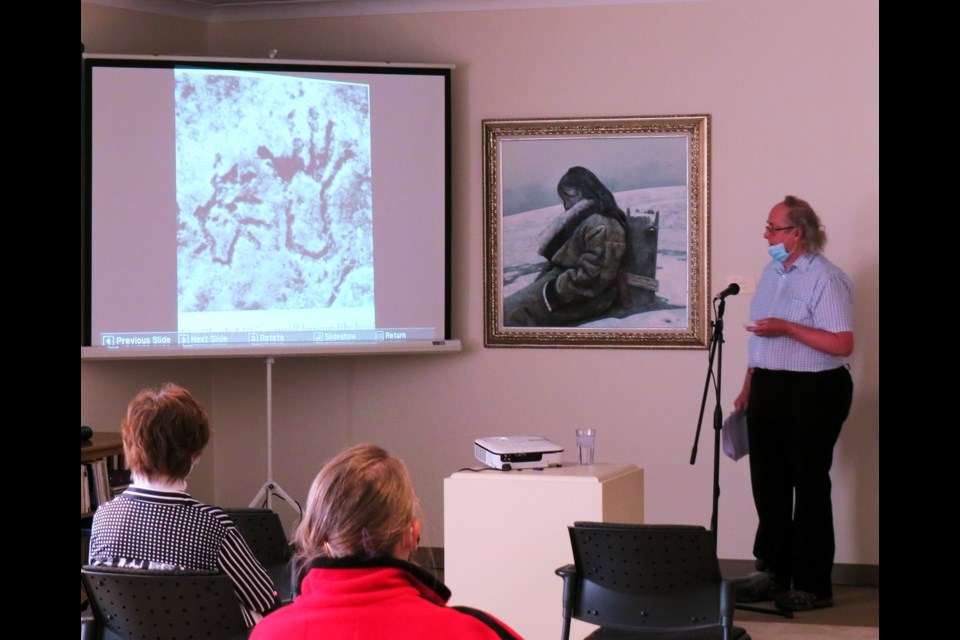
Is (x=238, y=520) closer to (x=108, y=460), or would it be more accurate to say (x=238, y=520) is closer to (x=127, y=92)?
(x=108, y=460)

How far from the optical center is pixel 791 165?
5.83 m

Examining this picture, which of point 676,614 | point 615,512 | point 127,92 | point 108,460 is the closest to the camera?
point 676,614

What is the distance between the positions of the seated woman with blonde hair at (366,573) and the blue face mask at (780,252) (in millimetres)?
3740

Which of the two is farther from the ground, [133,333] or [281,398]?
[133,333]

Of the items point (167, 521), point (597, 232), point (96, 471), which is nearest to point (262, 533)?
point (167, 521)

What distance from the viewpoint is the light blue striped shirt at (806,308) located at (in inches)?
200

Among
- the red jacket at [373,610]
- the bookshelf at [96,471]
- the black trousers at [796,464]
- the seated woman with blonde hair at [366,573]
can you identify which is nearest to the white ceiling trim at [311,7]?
the black trousers at [796,464]

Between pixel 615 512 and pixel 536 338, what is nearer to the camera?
pixel 615 512

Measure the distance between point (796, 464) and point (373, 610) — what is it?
3.81 metres

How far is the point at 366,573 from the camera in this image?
169cm

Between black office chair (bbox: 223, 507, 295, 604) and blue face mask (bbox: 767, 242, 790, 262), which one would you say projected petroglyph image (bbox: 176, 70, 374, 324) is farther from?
black office chair (bbox: 223, 507, 295, 604)
